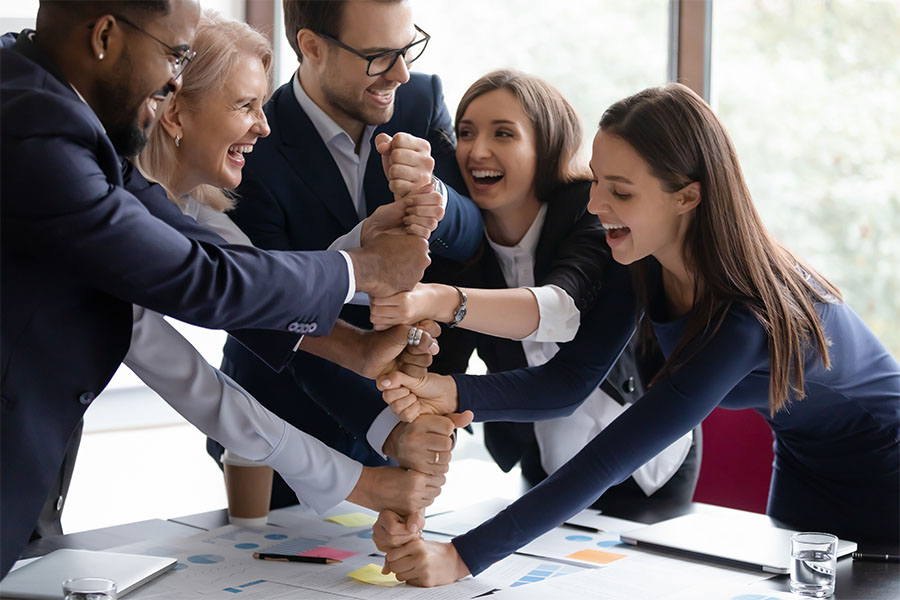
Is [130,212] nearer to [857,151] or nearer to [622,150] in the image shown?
[622,150]

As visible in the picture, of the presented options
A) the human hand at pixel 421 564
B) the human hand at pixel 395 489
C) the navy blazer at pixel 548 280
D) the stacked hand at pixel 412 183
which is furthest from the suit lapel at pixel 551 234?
the human hand at pixel 421 564

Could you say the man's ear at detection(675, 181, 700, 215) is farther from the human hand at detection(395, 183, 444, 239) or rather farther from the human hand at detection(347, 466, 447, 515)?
the human hand at detection(347, 466, 447, 515)

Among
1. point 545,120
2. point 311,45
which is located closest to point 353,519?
point 545,120

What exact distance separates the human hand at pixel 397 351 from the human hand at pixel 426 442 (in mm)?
109

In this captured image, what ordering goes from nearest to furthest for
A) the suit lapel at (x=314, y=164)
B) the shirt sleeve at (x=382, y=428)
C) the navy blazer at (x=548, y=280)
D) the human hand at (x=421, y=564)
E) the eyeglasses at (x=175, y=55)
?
the eyeglasses at (x=175, y=55) < the human hand at (x=421, y=564) < the shirt sleeve at (x=382, y=428) < the navy blazer at (x=548, y=280) < the suit lapel at (x=314, y=164)

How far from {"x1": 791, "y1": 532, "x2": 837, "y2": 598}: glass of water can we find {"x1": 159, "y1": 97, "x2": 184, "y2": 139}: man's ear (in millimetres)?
1419

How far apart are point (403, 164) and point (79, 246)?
2.58ft

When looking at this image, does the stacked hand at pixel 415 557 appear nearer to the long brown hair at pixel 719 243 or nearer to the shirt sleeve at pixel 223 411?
the shirt sleeve at pixel 223 411

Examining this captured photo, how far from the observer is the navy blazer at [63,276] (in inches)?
52.7

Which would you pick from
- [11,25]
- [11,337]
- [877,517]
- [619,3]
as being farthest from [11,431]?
[619,3]

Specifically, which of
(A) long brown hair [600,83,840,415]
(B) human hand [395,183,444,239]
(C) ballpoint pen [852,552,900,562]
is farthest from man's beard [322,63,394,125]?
(C) ballpoint pen [852,552,900,562]

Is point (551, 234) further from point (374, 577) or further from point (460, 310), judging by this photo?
point (374, 577)

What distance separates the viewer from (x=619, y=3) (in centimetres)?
411

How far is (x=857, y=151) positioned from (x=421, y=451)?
2886 mm
